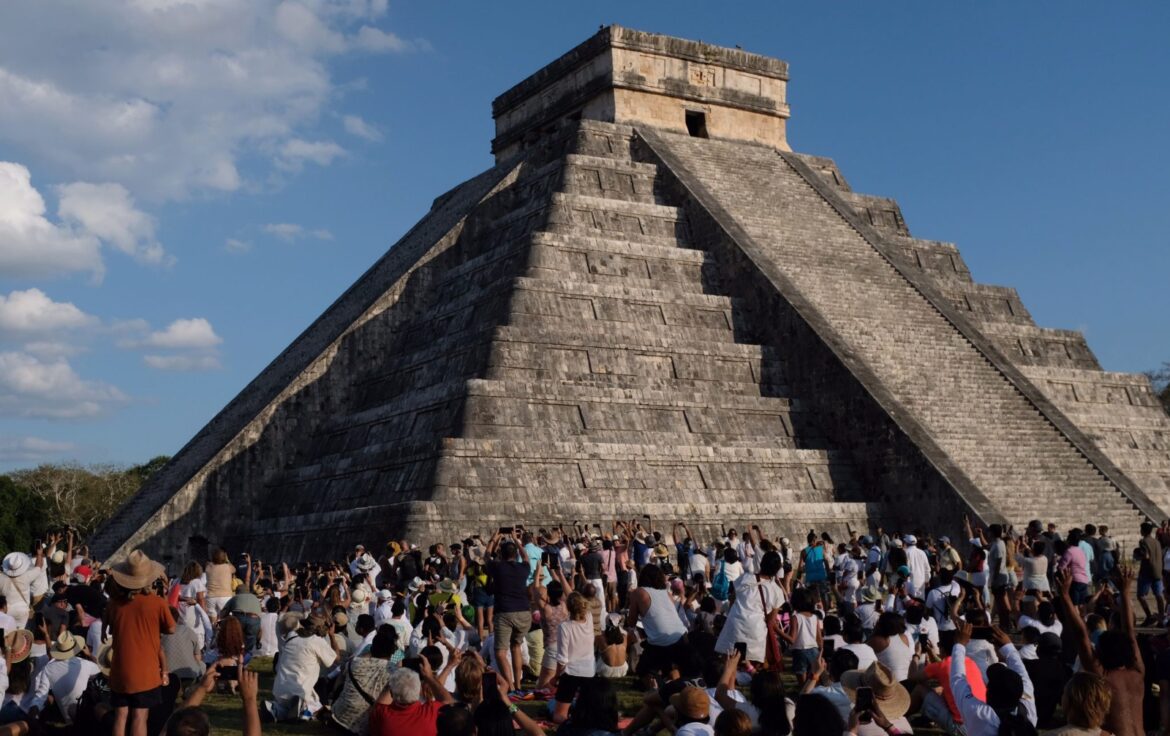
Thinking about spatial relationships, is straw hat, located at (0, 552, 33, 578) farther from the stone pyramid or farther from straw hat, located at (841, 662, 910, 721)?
straw hat, located at (841, 662, 910, 721)

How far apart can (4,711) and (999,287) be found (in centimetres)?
2898

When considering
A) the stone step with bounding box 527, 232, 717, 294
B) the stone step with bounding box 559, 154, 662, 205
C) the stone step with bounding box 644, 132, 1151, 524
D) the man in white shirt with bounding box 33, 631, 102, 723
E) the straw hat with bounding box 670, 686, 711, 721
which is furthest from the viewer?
the stone step with bounding box 559, 154, 662, 205

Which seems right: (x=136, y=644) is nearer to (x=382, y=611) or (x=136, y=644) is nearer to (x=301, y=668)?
(x=301, y=668)

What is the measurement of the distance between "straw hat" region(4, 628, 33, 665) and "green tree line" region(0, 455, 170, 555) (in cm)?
4369

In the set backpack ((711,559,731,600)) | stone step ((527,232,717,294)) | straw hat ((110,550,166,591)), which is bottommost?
backpack ((711,559,731,600))

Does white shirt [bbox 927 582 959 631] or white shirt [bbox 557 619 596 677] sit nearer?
white shirt [bbox 557 619 596 677]

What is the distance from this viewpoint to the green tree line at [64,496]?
52.4 m

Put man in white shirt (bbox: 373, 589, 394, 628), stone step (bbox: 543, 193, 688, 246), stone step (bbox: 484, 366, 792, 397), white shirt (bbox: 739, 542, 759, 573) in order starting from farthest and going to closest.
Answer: stone step (bbox: 543, 193, 688, 246)
stone step (bbox: 484, 366, 792, 397)
white shirt (bbox: 739, 542, 759, 573)
man in white shirt (bbox: 373, 589, 394, 628)

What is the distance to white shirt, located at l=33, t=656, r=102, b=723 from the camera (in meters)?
10.7

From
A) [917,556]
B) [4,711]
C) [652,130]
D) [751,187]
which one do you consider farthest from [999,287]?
[4,711]

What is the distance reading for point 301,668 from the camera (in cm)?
1198

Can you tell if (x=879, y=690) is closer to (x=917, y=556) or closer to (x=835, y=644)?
(x=835, y=644)

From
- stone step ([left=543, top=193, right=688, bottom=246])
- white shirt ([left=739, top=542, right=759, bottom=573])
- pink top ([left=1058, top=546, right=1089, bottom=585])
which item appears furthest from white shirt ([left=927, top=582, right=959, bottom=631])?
stone step ([left=543, top=193, right=688, bottom=246])

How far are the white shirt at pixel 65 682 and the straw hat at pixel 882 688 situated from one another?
239 inches
